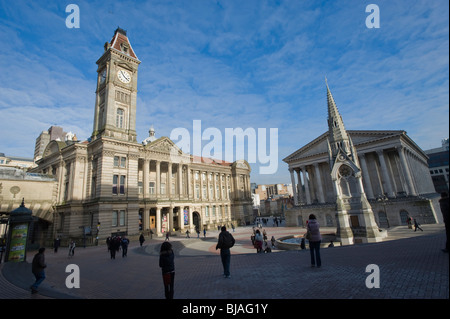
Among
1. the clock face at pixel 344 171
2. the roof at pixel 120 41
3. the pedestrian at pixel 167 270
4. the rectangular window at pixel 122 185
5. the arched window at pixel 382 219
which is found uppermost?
the roof at pixel 120 41

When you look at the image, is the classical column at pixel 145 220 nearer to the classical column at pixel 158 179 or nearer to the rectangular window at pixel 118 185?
the classical column at pixel 158 179

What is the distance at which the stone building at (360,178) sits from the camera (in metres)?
20.8

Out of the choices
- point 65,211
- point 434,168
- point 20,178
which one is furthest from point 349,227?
point 434,168

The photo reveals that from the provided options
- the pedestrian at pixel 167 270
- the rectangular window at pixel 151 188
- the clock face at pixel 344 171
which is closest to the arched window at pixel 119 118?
the rectangular window at pixel 151 188

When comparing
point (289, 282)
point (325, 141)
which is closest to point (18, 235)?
point (289, 282)

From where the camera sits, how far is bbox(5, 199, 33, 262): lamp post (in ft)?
47.5

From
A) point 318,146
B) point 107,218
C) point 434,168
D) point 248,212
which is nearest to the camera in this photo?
point 107,218

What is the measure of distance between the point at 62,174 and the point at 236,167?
3973 cm

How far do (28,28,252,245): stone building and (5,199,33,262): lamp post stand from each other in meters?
13.4

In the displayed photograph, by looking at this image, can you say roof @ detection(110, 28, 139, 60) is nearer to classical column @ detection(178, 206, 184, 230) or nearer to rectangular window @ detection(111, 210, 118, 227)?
rectangular window @ detection(111, 210, 118, 227)

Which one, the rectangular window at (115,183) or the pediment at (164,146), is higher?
the pediment at (164,146)
